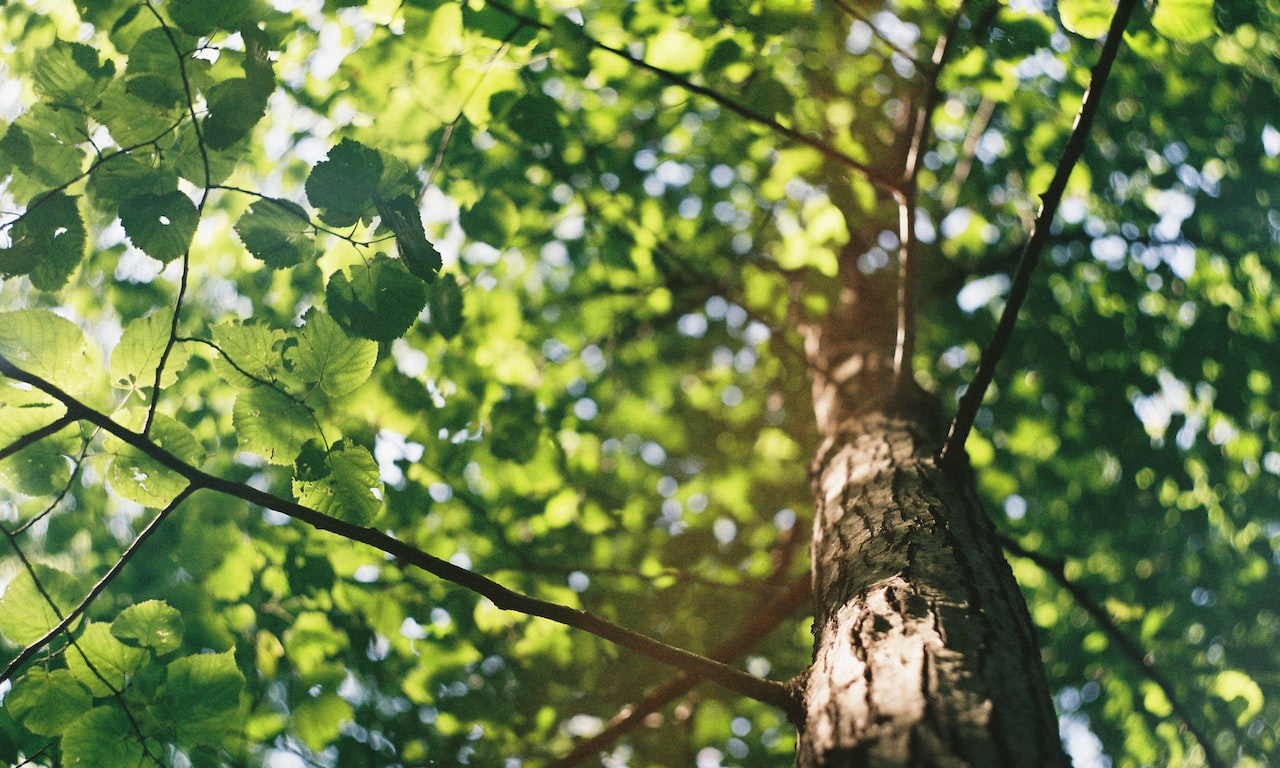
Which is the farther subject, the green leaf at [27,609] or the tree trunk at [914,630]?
the green leaf at [27,609]

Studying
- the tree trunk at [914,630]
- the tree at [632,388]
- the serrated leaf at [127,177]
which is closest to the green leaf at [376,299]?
the tree at [632,388]

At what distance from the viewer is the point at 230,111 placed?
129 centimetres

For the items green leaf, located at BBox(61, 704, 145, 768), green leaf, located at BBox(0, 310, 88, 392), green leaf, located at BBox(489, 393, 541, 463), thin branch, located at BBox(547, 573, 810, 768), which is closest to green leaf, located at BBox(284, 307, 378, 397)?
green leaf, located at BBox(0, 310, 88, 392)

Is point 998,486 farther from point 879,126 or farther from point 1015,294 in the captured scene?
point 1015,294

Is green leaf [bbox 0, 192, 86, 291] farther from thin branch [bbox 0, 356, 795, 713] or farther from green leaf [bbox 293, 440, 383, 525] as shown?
green leaf [bbox 293, 440, 383, 525]

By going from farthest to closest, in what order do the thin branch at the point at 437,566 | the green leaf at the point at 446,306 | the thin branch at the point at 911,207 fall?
the green leaf at the point at 446,306, the thin branch at the point at 911,207, the thin branch at the point at 437,566

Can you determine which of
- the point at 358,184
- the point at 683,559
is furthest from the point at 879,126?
the point at 358,184

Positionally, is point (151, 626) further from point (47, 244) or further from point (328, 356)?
point (47, 244)

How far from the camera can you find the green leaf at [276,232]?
4.23 feet

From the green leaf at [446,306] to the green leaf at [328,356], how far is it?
3.19 feet

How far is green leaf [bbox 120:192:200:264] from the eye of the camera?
1.28 meters

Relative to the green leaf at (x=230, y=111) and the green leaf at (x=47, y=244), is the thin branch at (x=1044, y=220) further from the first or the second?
the green leaf at (x=47, y=244)

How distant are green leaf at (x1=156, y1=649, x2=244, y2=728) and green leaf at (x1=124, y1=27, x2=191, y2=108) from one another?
103 cm

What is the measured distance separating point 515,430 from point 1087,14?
6.66 feet
